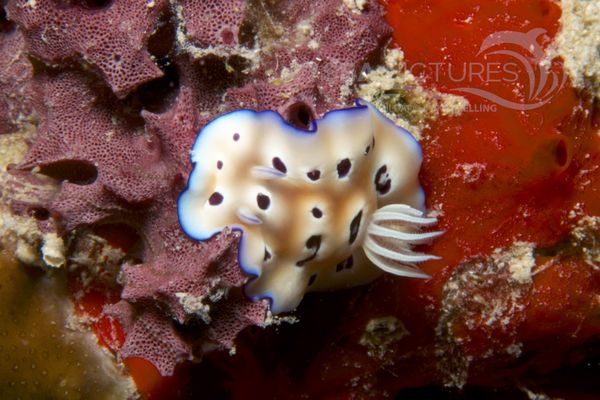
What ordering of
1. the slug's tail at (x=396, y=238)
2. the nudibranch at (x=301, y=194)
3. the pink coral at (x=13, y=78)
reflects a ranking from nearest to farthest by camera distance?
the nudibranch at (x=301, y=194) → the slug's tail at (x=396, y=238) → the pink coral at (x=13, y=78)

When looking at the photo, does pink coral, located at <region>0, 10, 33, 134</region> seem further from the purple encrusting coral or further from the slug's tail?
the slug's tail

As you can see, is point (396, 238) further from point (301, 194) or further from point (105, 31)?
point (105, 31)

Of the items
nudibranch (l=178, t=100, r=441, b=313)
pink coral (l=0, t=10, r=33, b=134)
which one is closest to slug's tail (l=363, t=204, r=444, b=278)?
nudibranch (l=178, t=100, r=441, b=313)

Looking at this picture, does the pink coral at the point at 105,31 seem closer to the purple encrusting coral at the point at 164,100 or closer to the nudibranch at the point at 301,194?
the purple encrusting coral at the point at 164,100

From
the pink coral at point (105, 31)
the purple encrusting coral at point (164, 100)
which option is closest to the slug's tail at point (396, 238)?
the purple encrusting coral at point (164, 100)

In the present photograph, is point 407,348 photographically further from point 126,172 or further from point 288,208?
point 126,172

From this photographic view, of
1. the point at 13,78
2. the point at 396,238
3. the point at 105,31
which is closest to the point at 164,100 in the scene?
the point at 105,31
